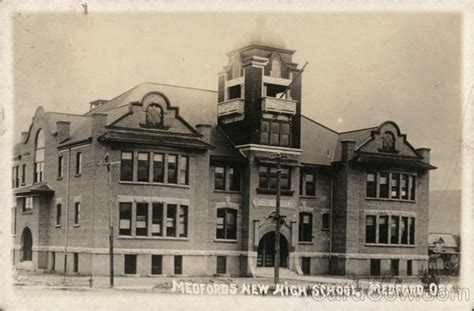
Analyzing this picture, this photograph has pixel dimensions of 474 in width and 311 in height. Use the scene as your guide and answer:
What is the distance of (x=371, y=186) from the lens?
45.2m

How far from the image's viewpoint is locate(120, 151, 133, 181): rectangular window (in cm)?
3672

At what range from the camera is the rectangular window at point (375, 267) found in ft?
146

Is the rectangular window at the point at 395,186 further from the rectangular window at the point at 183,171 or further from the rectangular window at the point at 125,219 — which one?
the rectangular window at the point at 125,219

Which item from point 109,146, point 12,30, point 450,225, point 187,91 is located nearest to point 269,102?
point 187,91

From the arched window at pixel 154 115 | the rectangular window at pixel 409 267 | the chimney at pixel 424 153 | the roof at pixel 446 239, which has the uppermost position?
the arched window at pixel 154 115

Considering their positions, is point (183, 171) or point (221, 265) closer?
point (183, 171)

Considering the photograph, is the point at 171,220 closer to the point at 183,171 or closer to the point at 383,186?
the point at 183,171

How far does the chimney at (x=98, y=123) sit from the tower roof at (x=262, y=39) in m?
8.68

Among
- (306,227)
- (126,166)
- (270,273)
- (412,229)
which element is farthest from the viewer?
(412,229)

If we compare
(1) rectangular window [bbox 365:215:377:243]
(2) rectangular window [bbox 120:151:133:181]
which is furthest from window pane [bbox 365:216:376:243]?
(2) rectangular window [bbox 120:151:133:181]

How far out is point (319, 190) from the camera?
44.9 m

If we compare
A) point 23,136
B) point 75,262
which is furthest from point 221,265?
point 23,136

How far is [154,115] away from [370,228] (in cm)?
1519

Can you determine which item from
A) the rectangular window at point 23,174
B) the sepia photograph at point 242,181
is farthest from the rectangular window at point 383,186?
the rectangular window at point 23,174
